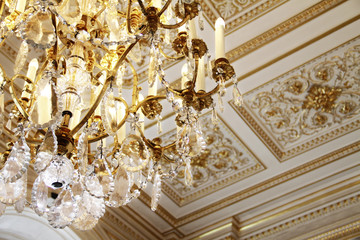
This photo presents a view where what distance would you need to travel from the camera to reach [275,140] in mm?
4570

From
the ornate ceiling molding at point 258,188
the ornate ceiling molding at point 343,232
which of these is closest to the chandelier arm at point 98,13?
the ornate ceiling molding at point 258,188

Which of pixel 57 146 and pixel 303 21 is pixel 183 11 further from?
pixel 303 21

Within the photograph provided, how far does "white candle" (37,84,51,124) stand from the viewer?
196cm

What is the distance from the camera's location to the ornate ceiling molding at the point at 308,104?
4.04 meters

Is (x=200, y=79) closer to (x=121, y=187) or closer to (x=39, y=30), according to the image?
(x=121, y=187)

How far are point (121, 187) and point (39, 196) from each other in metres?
0.35

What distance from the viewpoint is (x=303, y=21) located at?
3684 millimetres

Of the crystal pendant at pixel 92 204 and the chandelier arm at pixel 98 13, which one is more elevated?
the chandelier arm at pixel 98 13

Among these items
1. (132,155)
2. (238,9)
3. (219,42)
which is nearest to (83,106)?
(132,155)

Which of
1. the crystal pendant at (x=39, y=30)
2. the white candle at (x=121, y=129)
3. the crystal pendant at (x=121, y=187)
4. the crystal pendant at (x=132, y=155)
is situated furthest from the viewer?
the white candle at (x=121, y=129)

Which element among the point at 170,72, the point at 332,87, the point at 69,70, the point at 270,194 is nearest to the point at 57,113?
→ the point at 69,70

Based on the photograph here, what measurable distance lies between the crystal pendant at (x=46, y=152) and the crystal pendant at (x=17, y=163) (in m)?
0.05

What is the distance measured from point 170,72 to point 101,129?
1.50 metres

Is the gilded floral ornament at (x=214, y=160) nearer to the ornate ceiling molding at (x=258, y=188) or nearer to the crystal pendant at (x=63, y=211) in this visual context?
the ornate ceiling molding at (x=258, y=188)
